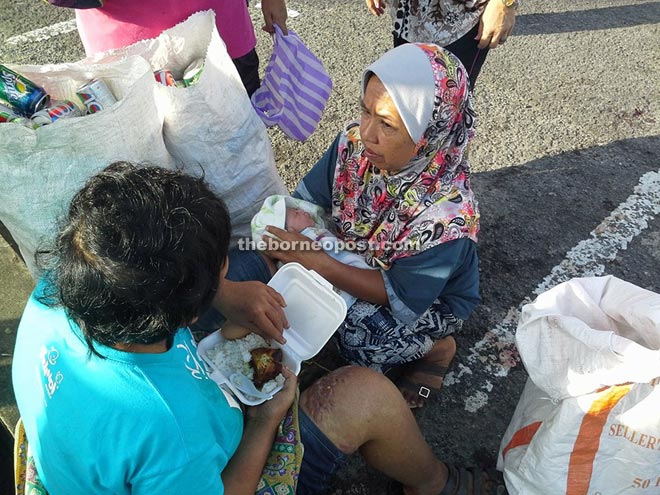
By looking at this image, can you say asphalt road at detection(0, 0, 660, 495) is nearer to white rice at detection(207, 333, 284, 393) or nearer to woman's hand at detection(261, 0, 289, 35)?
white rice at detection(207, 333, 284, 393)

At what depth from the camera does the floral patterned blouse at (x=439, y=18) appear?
2430 mm

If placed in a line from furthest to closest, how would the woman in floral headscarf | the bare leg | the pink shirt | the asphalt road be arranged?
the asphalt road
the pink shirt
the woman in floral headscarf
the bare leg

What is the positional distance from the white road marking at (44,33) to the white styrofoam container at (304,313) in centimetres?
327

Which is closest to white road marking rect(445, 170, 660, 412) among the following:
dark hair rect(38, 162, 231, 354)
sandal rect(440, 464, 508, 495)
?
sandal rect(440, 464, 508, 495)

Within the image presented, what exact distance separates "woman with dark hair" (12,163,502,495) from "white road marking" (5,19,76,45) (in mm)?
3439

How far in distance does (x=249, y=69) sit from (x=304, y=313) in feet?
4.02

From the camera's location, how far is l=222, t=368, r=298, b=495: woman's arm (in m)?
1.35

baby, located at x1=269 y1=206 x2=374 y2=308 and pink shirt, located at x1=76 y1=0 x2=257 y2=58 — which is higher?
pink shirt, located at x1=76 y1=0 x2=257 y2=58

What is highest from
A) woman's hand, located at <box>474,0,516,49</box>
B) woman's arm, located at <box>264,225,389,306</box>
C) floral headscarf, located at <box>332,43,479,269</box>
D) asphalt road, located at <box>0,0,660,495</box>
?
woman's hand, located at <box>474,0,516,49</box>

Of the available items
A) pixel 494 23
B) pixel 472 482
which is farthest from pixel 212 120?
pixel 472 482

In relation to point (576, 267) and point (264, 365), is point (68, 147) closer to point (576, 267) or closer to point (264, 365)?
point (264, 365)

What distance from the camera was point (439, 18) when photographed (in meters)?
2.46

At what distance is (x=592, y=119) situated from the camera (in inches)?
137

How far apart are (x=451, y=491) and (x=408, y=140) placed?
115cm
